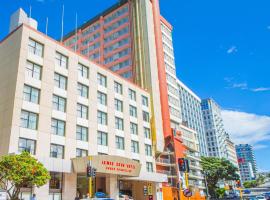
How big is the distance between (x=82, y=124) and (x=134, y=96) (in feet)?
53.8

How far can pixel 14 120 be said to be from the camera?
110ft

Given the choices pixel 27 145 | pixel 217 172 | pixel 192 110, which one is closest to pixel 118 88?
pixel 27 145

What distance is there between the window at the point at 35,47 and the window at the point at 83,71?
7.30m

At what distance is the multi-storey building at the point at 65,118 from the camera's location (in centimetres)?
3484

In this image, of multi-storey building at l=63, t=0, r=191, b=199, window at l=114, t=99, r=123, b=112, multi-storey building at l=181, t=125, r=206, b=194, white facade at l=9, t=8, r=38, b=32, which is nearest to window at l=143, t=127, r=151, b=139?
multi-storey building at l=63, t=0, r=191, b=199

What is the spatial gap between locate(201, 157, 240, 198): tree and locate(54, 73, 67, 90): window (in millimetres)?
60684

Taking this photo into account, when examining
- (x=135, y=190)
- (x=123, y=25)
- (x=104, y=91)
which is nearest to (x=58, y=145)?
(x=104, y=91)

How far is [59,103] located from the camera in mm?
40031

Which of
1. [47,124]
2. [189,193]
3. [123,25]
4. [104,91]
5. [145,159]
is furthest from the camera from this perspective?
[123,25]

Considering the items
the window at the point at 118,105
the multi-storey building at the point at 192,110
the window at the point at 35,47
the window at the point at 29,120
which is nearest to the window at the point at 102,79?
the window at the point at 118,105

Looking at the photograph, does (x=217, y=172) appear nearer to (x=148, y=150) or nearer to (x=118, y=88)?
(x=148, y=150)

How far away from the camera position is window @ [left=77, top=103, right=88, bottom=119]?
140 ft

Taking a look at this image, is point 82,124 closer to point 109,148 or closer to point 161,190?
point 109,148

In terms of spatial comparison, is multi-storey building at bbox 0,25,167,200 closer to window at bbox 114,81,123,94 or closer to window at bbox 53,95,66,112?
window at bbox 53,95,66,112
